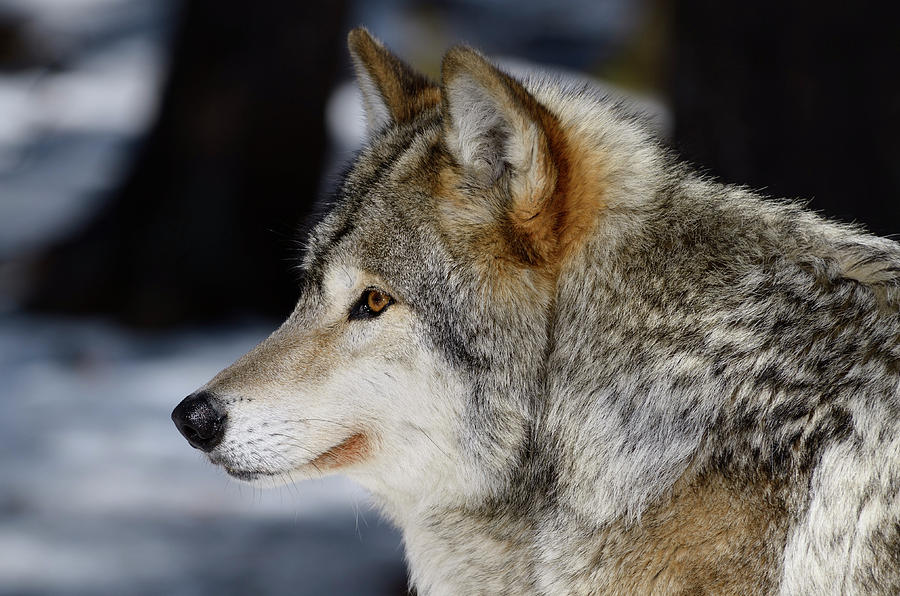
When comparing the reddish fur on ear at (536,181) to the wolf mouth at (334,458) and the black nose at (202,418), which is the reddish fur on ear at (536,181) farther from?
the black nose at (202,418)

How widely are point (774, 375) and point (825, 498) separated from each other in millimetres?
307

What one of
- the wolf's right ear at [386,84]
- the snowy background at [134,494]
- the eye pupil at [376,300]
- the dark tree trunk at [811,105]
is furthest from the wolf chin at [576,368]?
the dark tree trunk at [811,105]

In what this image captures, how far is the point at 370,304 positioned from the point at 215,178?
18.3ft

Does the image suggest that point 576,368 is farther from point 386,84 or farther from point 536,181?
point 386,84

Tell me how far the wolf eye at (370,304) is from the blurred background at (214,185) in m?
0.66

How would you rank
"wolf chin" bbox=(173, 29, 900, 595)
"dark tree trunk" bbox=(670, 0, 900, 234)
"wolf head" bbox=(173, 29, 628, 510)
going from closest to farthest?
"wolf chin" bbox=(173, 29, 900, 595) < "wolf head" bbox=(173, 29, 628, 510) < "dark tree trunk" bbox=(670, 0, 900, 234)

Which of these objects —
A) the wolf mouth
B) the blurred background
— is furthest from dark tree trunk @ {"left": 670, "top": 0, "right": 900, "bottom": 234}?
the wolf mouth

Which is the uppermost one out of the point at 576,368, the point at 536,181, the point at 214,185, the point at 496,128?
the point at 496,128

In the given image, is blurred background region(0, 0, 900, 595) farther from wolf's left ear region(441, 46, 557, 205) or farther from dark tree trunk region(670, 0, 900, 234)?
wolf's left ear region(441, 46, 557, 205)

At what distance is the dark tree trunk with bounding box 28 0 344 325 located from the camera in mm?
7973

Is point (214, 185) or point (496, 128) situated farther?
point (214, 185)

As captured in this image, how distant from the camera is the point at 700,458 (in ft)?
7.67

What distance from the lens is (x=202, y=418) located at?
2.72 meters

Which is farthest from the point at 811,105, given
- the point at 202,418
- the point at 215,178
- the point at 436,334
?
the point at 215,178
